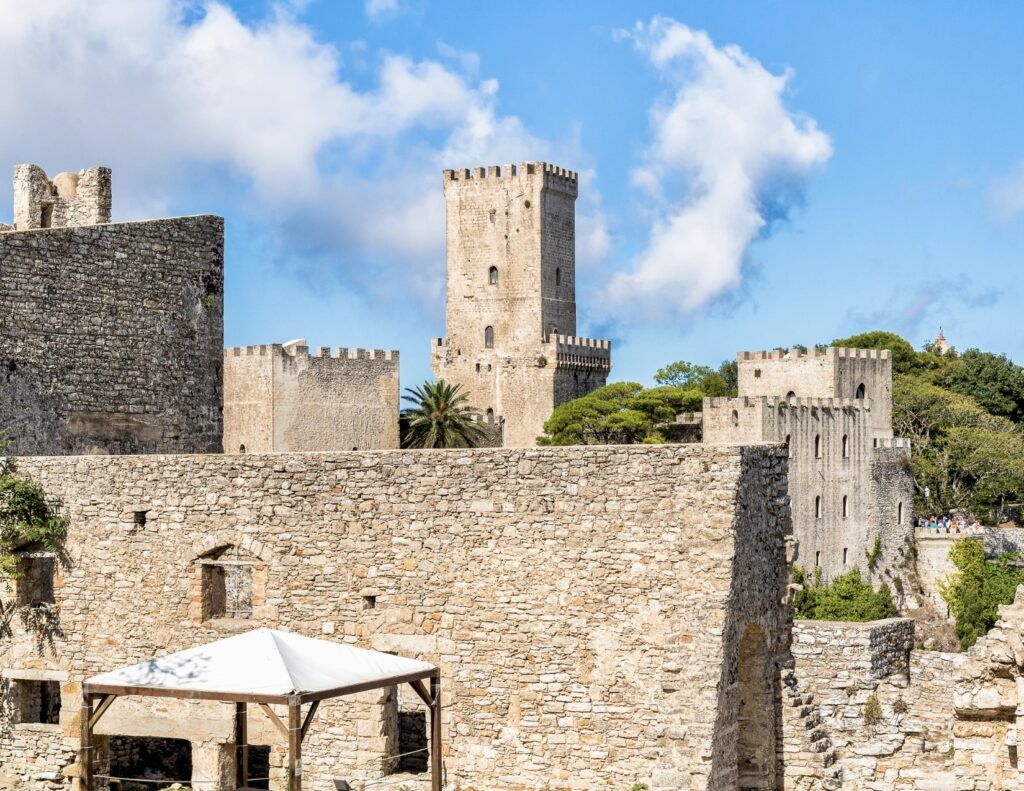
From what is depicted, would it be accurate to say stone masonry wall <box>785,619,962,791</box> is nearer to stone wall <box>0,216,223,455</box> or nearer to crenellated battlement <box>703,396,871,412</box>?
stone wall <box>0,216,223,455</box>

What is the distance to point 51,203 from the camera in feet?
63.8

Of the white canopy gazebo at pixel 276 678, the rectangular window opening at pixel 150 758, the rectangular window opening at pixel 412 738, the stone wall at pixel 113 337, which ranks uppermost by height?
the stone wall at pixel 113 337

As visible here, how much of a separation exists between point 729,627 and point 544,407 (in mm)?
67403

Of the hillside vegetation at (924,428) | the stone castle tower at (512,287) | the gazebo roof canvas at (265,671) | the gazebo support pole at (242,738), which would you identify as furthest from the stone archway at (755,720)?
the stone castle tower at (512,287)

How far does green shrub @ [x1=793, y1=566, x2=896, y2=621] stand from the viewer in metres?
53.2

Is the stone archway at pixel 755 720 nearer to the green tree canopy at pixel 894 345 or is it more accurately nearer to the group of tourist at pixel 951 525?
the group of tourist at pixel 951 525

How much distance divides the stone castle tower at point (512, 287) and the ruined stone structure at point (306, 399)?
13151 millimetres

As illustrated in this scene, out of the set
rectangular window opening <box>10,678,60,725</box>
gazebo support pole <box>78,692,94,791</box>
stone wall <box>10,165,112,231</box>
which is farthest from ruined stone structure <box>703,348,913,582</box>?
gazebo support pole <box>78,692,94,791</box>

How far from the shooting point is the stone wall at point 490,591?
13.2 metres

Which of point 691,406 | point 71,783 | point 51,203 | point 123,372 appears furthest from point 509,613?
point 691,406

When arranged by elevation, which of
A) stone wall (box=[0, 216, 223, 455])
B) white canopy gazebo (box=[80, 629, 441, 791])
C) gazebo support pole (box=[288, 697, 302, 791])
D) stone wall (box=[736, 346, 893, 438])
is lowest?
gazebo support pole (box=[288, 697, 302, 791])

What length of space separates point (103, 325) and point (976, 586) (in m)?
46.6

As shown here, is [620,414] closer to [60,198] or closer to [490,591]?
[60,198]

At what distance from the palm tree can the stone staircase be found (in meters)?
56.1
